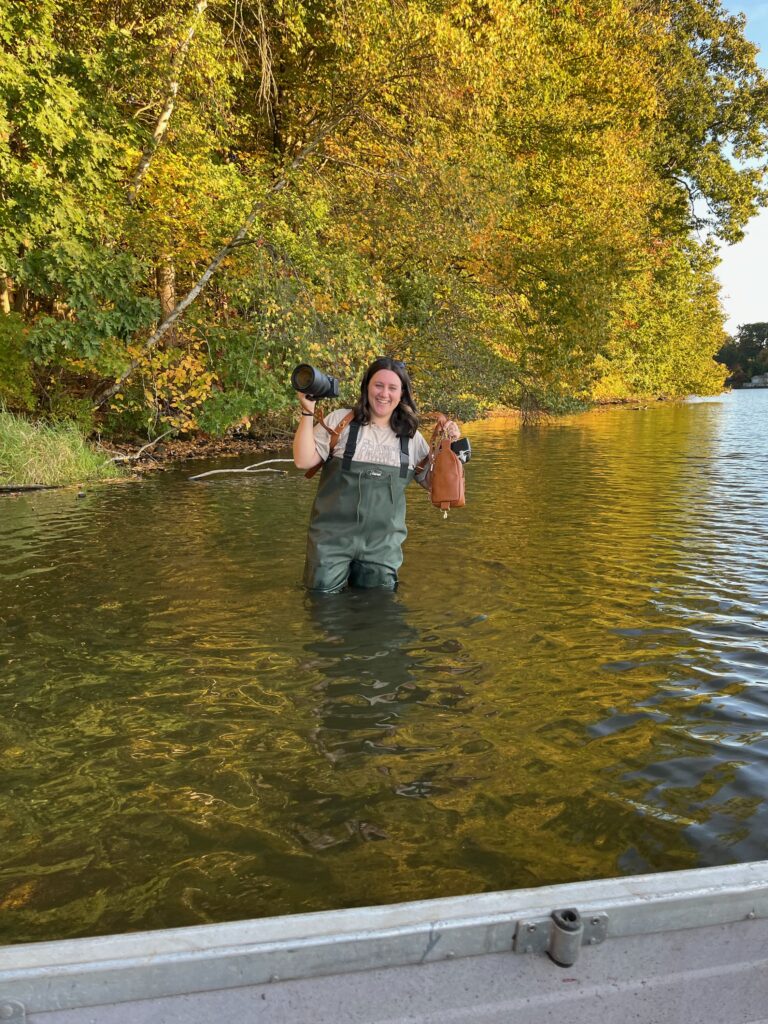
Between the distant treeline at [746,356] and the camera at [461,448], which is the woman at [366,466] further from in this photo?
the distant treeline at [746,356]

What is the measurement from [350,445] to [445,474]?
2.32 feet

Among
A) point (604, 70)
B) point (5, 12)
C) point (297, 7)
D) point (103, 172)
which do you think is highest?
point (604, 70)

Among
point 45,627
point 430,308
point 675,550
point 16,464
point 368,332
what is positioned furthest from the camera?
point 430,308

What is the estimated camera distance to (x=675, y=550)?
8047mm

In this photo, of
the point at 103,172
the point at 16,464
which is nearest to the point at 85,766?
the point at 16,464

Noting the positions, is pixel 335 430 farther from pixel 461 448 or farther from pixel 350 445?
pixel 461 448

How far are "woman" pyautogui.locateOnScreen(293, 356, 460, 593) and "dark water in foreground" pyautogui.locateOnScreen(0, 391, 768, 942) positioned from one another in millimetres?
456

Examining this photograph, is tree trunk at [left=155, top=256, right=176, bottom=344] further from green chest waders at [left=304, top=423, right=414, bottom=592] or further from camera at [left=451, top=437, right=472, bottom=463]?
camera at [left=451, top=437, right=472, bottom=463]

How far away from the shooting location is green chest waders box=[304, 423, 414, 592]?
5715 mm

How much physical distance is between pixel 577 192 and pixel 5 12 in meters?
15.4

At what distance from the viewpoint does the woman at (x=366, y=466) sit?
570 cm

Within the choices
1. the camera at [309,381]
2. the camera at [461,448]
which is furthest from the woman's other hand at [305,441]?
the camera at [461,448]

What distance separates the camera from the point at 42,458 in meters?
13.0

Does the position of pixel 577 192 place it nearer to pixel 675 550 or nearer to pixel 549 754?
pixel 675 550
